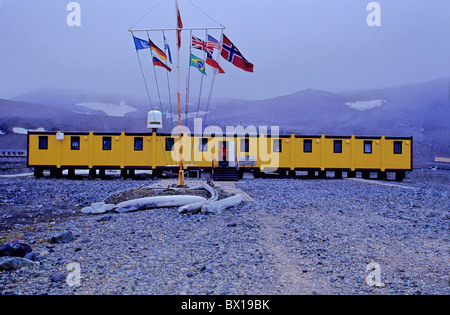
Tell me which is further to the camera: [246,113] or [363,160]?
[246,113]

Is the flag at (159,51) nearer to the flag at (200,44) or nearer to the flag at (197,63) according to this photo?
the flag at (197,63)

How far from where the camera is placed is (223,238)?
7.64 m

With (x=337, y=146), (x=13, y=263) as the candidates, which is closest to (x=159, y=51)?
(x=13, y=263)

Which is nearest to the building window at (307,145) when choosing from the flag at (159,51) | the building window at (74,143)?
the flag at (159,51)

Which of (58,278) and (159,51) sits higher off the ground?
(159,51)

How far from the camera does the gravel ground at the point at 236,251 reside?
4992 mm

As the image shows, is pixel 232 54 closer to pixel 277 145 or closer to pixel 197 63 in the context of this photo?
pixel 197 63

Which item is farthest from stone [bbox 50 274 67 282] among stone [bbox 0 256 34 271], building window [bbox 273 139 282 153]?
building window [bbox 273 139 282 153]

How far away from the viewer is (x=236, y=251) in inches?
262

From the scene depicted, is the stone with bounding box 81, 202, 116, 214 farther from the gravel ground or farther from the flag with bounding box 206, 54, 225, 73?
the flag with bounding box 206, 54, 225, 73

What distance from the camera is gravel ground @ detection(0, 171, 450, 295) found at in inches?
197
